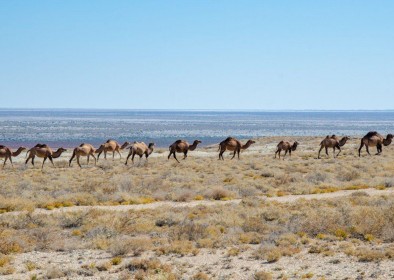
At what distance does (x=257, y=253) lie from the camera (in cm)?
1219

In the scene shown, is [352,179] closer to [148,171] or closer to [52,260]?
[148,171]

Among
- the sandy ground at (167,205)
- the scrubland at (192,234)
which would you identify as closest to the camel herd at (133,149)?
the scrubland at (192,234)

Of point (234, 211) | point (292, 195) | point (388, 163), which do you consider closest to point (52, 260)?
point (234, 211)

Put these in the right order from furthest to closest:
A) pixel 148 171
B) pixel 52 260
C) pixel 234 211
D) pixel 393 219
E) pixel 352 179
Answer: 1. pixel 148 171
2. pixel 352 179
3. pixel 234 211
4. pixel 393 219
5. pixel 52 260

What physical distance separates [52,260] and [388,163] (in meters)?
25.8

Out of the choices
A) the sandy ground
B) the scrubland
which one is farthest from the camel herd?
the sandy ground

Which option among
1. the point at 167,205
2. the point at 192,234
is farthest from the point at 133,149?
the point at 192,234

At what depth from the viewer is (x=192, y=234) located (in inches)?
547

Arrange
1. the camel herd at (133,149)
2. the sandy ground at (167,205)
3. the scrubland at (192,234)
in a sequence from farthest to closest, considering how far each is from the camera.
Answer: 1. the camel herd at (133,149)
2. the sandy ground at (167,205)
3. the scrubland at (192,234)

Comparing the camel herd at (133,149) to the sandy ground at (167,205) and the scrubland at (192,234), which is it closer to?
the scrubland at (192,234)

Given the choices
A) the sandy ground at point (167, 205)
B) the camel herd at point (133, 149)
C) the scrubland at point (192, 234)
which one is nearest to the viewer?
the scrubland at point (192, 234)

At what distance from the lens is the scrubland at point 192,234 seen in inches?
441

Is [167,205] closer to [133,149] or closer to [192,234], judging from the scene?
[192,234]

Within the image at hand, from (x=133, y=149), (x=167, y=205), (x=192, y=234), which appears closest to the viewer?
(x=192, y=234)
